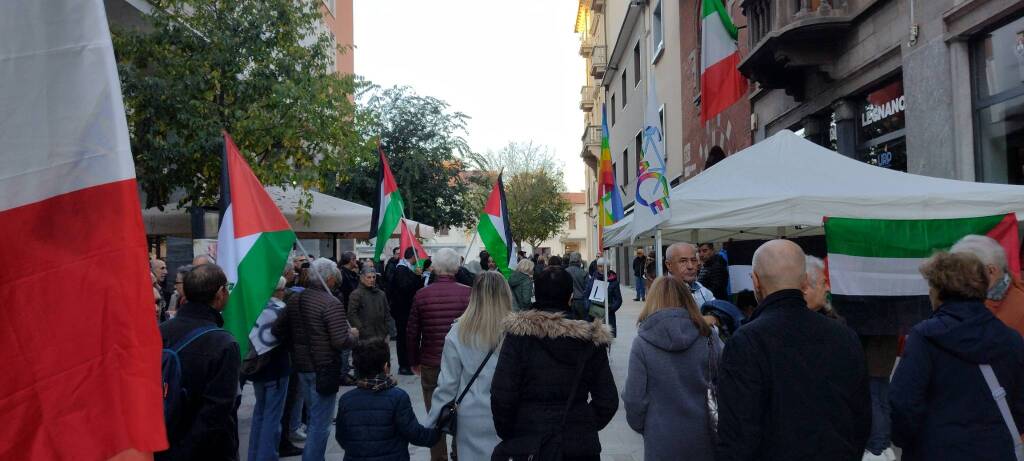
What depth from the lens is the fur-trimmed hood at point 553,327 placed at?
3922mm

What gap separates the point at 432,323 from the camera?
6.53 meters

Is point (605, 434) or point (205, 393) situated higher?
point (205, 393)

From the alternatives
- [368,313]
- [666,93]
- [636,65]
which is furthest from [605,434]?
[636,65]

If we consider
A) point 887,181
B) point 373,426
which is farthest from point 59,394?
point 887,181

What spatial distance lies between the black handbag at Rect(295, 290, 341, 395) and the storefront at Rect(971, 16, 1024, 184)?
24.3 ft

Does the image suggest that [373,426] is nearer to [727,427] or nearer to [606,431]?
[727,427]

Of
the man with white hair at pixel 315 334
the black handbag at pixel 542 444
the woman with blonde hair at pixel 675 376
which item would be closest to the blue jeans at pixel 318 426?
the man with white hair at pixel 315 334

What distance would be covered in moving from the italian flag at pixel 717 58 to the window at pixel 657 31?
15919mm

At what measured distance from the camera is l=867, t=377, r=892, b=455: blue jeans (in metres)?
5.92

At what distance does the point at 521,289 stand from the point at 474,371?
21.4ft

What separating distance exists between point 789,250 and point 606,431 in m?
5.40

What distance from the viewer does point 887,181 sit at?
274 inches

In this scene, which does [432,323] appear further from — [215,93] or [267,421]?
[215,93]

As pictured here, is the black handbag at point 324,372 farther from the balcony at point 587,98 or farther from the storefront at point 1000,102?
the balcony at point 587,98
